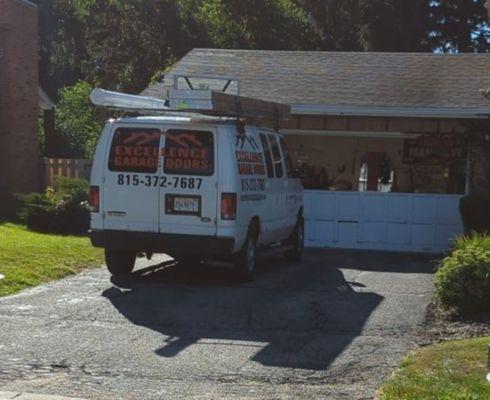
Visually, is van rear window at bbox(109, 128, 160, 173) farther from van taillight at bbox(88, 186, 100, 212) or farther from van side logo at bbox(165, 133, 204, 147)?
van taillight at bbox(88, 186, 100, 212)

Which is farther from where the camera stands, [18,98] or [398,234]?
[18,98]

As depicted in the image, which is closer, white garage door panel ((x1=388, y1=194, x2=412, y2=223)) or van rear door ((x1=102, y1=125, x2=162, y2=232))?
van rear door ((x1=102, y1=125, x2=162, y2=232))

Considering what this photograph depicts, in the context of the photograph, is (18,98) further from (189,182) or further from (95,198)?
(189,182)

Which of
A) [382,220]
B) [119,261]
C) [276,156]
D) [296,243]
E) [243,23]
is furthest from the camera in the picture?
[243,23]

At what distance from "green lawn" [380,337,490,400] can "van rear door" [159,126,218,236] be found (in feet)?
12.5

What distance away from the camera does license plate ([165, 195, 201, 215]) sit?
9.91m

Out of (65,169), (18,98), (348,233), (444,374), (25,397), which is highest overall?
(18,98)

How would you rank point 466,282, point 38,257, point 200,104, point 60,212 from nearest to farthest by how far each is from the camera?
point 466,282 < point 200,104 < point 38,257 < point 60,212

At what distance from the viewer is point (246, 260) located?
10.5 metres

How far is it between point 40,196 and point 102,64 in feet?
40.2

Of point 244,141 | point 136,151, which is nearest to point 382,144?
point 244,141

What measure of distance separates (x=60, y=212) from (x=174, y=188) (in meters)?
6.33

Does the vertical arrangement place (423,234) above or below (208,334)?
above

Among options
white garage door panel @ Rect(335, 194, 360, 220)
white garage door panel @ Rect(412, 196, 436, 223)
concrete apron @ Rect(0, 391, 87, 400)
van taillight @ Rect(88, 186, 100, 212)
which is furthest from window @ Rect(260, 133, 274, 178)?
concrete apron @ Rect(0, 391, 87, 400)
